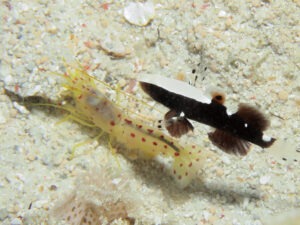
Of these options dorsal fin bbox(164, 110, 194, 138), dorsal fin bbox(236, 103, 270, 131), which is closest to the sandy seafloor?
dorsal fin bbox(236, 103, 270, 131)

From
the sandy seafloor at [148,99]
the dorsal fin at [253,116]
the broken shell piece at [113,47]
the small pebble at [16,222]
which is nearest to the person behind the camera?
the dorsal fin at [253,116]

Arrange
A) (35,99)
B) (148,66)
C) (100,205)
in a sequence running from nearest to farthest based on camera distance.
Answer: (100,205)
(35,99)
(148,66)

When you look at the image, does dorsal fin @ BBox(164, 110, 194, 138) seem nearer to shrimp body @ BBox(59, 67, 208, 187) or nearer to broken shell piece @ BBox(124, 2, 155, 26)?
shrimp body @ BBox(59, 67, 208, 187)

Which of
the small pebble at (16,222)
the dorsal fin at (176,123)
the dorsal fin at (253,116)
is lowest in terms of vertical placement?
the small pebble at (16,222)

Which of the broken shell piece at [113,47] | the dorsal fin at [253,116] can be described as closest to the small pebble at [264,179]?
the dorsal fin at [253,116]

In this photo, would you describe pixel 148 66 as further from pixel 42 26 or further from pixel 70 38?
pixel 42 26

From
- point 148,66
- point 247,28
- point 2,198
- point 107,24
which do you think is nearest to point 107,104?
point 148,66

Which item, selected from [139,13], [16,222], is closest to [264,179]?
[139,13]

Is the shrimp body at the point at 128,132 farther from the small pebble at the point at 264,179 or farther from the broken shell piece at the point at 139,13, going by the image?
the broken shell piece at the point at 139,13
